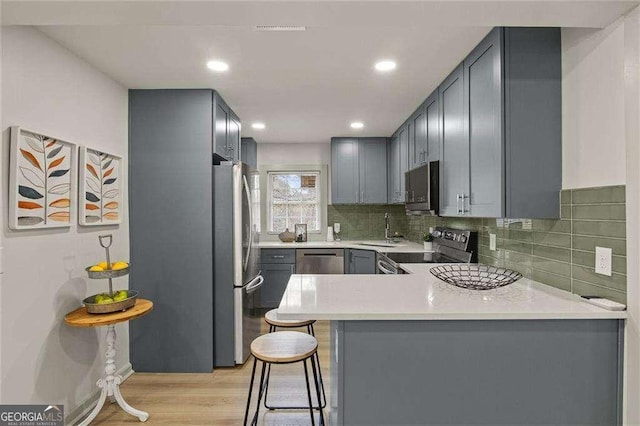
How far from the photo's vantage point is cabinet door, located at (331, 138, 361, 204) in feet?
15.6

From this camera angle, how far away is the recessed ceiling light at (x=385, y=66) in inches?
93.7

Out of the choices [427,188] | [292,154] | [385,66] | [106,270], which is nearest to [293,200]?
[292,154]

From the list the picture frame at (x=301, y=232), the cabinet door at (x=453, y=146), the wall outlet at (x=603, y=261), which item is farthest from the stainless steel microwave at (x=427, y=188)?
the picture frame at (x=301, y=232)

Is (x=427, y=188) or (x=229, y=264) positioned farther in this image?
(x=229, y=264)

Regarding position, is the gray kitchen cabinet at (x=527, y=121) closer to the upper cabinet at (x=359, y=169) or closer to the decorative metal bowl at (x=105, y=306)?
the decorative metal bowl at (x=105, y=306)

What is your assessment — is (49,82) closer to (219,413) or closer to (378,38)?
(378,38)

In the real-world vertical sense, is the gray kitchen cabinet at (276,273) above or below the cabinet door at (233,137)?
below

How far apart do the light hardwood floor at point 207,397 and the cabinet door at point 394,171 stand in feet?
7.22

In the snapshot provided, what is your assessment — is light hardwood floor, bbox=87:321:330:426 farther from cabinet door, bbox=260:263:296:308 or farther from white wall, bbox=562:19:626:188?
white wall, bbox=562:19:626:188

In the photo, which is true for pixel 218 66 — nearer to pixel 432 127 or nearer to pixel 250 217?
pixel 250 217

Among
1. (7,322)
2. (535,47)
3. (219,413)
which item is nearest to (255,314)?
(219,413)

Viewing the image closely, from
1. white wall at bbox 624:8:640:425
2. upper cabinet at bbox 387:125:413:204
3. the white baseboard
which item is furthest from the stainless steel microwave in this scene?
the white baseboard

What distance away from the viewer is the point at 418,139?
3.38 metres

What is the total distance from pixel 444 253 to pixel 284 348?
198 centimetres
